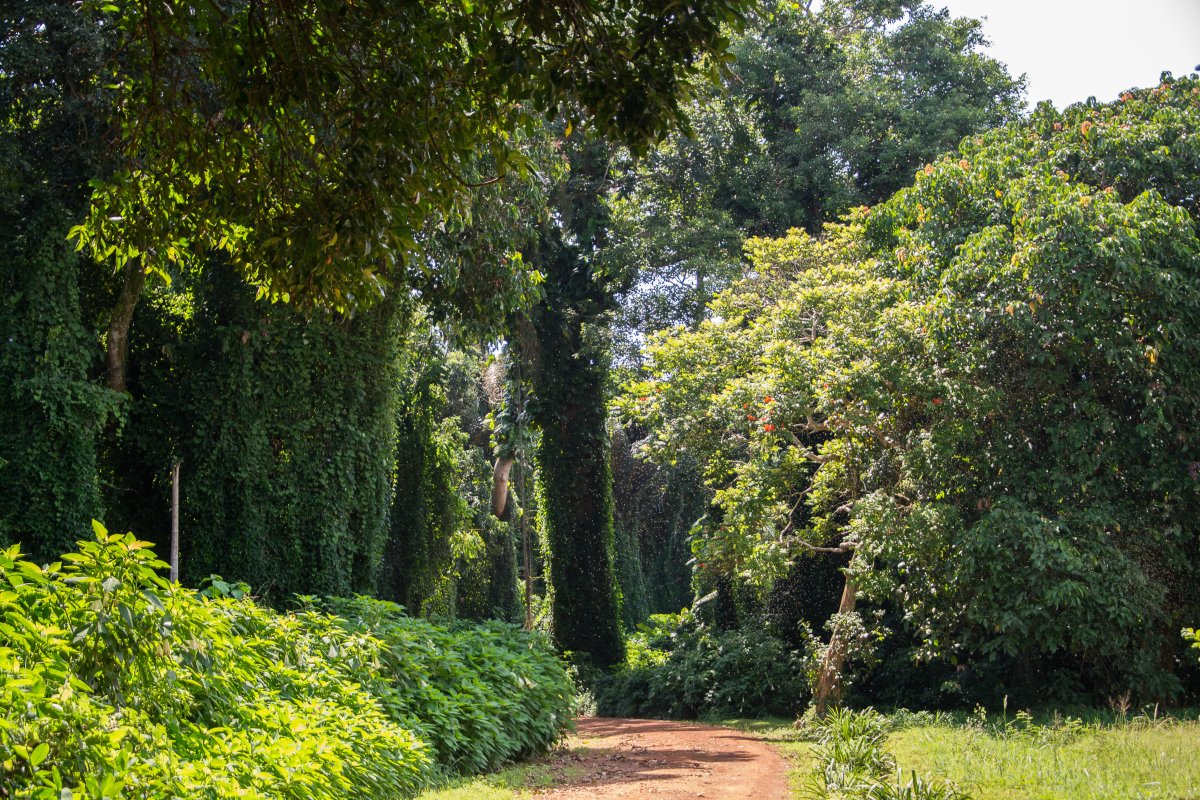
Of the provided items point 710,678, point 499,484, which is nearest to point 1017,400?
point 710,678

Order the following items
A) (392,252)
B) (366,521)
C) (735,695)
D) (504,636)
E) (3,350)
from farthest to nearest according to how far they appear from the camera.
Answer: (735,695), (366,521), (504,636), (3,350), (392,252)

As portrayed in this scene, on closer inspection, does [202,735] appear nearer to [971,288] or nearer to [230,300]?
[230,300]

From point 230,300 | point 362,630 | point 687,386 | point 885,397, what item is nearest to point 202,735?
point 362,630

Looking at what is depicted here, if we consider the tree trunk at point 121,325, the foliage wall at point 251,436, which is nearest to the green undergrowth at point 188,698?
the foliage wall at point 251,436

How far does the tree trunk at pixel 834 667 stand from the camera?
15773mm

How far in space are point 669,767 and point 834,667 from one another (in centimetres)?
566

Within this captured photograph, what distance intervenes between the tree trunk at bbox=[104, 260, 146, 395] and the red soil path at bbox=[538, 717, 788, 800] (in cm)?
734

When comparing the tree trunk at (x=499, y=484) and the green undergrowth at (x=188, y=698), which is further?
the tree trunk at (x=499, y=484)

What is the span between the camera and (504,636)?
13562 mm

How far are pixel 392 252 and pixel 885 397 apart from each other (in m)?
9.36

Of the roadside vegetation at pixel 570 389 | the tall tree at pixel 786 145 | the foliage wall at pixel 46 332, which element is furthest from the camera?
the tall tree at pixel 786 145

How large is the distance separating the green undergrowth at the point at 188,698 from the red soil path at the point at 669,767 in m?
1.29

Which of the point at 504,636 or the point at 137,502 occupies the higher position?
the point at 137,502

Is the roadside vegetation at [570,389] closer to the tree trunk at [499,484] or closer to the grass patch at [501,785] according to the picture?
the grass patch at [501,785]
